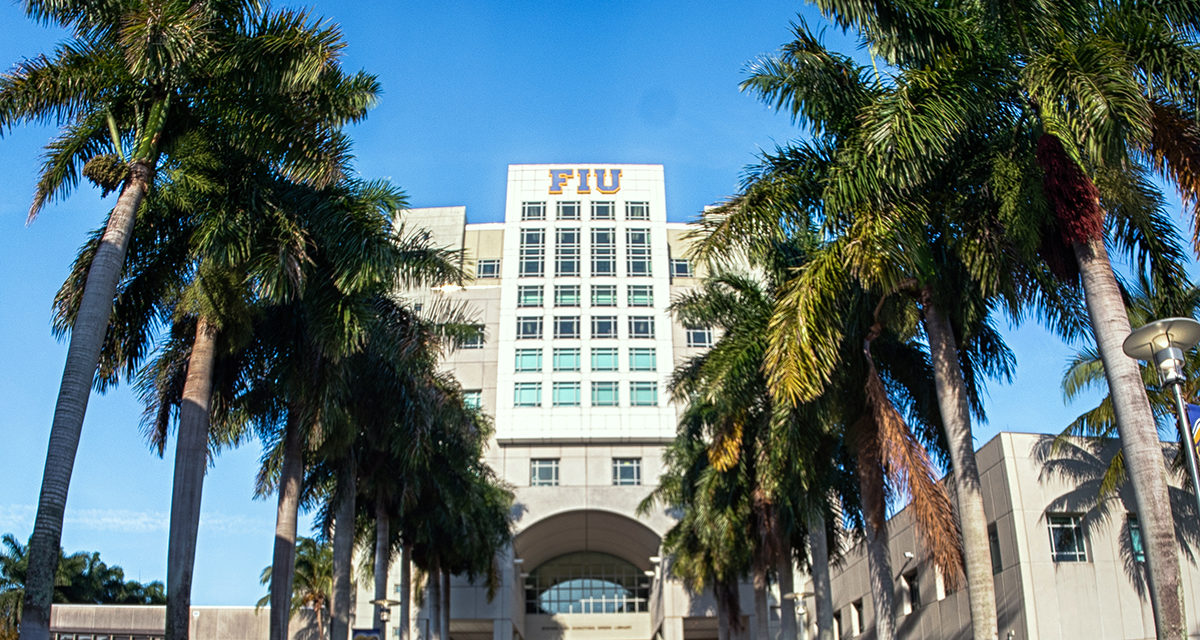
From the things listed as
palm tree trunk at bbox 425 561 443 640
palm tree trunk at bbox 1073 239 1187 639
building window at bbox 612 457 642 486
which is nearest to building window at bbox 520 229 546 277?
building window at bbox 612 457 642 486

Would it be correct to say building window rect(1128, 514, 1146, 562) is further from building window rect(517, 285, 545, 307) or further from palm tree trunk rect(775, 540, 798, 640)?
building window rect(517, 285, 545, 307)

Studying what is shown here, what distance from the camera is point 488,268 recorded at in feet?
217

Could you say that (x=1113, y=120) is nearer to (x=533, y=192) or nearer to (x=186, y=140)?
(x=186, y=140)

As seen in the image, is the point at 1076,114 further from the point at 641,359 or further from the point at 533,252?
the point at 533,252

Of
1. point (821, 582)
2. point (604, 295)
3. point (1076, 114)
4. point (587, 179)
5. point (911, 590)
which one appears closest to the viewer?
point (1076, 114)

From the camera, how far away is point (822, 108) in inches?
647

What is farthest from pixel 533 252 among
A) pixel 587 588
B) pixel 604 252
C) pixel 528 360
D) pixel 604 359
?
pixel 587 588

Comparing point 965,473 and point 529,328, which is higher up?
point 529,328

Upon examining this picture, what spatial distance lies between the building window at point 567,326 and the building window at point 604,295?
5.31 feet

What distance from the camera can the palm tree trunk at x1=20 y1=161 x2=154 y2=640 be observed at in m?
11.6

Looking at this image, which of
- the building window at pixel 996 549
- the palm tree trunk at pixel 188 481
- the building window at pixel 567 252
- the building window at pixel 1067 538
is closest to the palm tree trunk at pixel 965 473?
the palm tree trunk at pixel 188 481

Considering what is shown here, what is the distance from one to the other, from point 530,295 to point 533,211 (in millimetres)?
5766

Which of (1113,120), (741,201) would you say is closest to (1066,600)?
(741,201)

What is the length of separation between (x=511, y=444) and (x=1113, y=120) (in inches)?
1886
